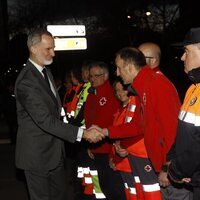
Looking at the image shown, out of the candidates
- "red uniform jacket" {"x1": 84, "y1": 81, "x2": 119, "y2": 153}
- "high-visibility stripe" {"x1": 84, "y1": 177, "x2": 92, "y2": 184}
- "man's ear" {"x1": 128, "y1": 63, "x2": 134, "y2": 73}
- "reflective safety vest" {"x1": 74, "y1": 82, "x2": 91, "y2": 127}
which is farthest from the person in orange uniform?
"high-visibility stripe" {"x1": 84, "y1": 177, "x2": 92, "y2": 184}

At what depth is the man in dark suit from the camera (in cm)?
505

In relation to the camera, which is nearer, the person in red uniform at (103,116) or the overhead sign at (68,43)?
the person in red uniform at (103,116)

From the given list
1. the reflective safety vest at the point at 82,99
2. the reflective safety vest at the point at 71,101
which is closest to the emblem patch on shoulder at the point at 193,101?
the reflective safety vest at the point at 82,99

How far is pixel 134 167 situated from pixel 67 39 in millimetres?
11587

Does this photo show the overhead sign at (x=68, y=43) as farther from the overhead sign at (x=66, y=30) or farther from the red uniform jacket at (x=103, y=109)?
the red uniform jacket at (x=103, y=109)

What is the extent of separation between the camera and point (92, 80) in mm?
6754

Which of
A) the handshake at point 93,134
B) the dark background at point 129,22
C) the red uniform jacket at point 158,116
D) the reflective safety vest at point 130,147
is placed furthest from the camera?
the dark background at point 129,22

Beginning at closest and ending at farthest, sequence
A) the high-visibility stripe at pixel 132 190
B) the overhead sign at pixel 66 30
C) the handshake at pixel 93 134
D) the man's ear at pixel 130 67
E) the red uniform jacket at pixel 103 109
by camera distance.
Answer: the man's ear at pixel 130 67, the high-visibility stripe at pixel 132 190, the handshake at pixel 93 134, the red uniform jacket at pixel 103 109, the overhead sign at pixel 66 30

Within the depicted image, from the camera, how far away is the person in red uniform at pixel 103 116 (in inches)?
257

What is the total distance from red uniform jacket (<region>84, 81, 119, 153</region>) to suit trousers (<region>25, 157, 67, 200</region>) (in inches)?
49.7

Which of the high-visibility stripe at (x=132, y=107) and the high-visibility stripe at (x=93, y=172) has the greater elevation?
the high-visibility stripe at (x=132, y=107)

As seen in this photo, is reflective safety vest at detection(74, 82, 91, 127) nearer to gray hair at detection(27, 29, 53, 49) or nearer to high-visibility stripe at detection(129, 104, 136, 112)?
gray hair at detection(27, 29, 53, 49)

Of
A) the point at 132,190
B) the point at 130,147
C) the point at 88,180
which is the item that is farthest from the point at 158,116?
the point at 88,180

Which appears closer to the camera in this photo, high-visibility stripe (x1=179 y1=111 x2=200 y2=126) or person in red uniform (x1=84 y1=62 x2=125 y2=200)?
high-visibility stripe (x1=179 y1=111 x2=200 y2=126)
